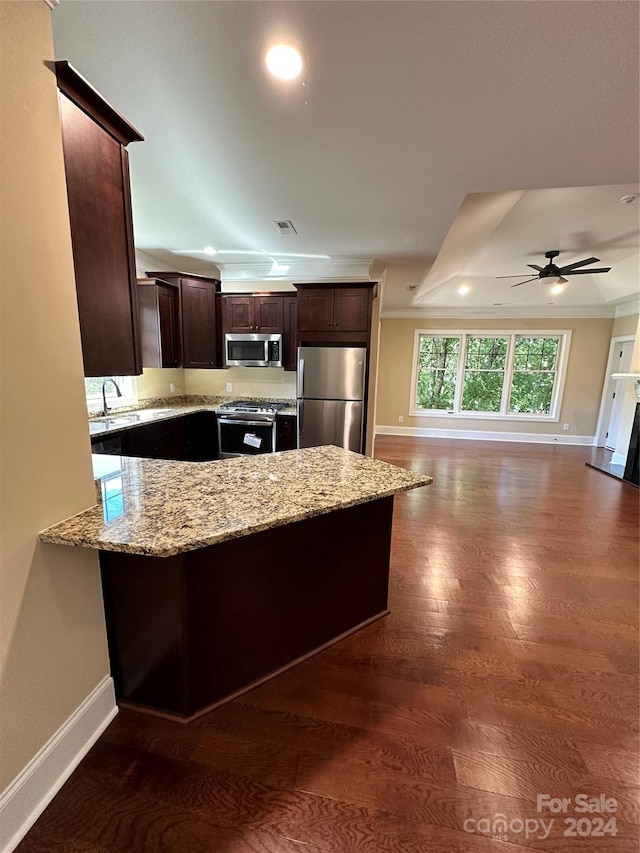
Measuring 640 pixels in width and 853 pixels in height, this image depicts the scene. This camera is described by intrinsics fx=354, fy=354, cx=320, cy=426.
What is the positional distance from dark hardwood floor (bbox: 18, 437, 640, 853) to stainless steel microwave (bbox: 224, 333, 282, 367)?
3078 millimetres

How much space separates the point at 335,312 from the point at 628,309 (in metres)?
5.40

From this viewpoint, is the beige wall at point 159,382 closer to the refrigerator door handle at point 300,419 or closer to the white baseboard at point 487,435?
the refrigerator door handle at point 300,419

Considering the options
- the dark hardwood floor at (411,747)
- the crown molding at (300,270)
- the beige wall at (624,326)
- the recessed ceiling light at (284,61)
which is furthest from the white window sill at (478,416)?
the recessed ceiling light at (284,61)

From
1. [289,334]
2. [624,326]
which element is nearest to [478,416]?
[624,326]

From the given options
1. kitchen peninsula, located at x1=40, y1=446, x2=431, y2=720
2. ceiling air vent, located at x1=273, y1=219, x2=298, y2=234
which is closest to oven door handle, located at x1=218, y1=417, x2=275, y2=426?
ceiling air vent, located at x1=273, y1=219, x2=298, y2=234

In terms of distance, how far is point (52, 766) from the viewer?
117cm

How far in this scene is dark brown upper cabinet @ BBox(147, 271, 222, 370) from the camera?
4.36m

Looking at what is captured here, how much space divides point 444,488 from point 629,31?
12.3 feet

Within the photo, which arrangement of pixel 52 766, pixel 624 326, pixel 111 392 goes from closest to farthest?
pixel 52 766 < pixel 111 392 < pixel 624 326

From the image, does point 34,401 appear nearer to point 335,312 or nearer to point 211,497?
point 211,497

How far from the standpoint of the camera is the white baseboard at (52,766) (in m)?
1.04

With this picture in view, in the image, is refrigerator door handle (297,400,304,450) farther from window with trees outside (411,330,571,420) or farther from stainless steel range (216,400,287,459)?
window with trees outside (411,330,571,420)

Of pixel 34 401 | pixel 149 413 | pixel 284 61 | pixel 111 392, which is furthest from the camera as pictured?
pixel 149 413

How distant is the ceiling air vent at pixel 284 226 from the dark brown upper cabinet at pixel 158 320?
1645 millimetres
